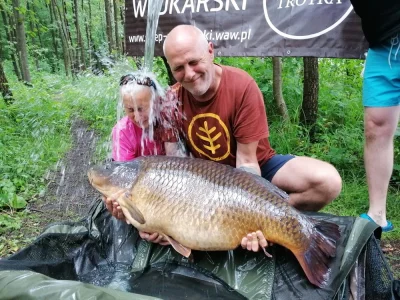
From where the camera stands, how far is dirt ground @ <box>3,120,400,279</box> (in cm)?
285

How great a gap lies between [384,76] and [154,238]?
5.60 ft

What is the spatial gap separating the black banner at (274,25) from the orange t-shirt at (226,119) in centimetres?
80

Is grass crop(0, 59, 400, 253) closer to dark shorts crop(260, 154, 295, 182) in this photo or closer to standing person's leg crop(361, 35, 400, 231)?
standing person's leg crop(361, 35, 400, 231)

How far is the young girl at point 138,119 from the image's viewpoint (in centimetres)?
255

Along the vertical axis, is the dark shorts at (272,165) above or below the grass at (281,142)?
above

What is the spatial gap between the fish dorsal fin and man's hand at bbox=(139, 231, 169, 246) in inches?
5.6

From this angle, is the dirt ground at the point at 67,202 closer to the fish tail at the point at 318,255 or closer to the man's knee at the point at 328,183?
the man's knee at the point at 328,183

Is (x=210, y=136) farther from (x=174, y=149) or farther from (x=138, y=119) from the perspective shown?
(x=138, y=119)

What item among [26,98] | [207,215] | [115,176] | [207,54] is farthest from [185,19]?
[26,98]

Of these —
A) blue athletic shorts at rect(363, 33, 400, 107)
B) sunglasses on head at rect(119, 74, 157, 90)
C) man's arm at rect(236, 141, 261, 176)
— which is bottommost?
man's arm at rect(236, 141, 261, 176)

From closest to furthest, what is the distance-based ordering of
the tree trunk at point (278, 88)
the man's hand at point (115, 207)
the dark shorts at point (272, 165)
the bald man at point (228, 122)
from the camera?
the man's hand at point (115, 207) < the bald man at point (228, 122) < the dark shorts at point (272, 165) < the tree trunk at point (278, 88)

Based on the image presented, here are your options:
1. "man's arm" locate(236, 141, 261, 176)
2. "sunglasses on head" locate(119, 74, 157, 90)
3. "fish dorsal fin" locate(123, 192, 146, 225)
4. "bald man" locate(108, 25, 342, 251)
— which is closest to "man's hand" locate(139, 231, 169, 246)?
"bald man" locate(108, 25, 342, 251)

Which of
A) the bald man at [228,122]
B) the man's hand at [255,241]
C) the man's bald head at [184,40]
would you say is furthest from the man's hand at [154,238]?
the man's bald head at [184,40]

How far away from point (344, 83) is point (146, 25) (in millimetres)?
2739
